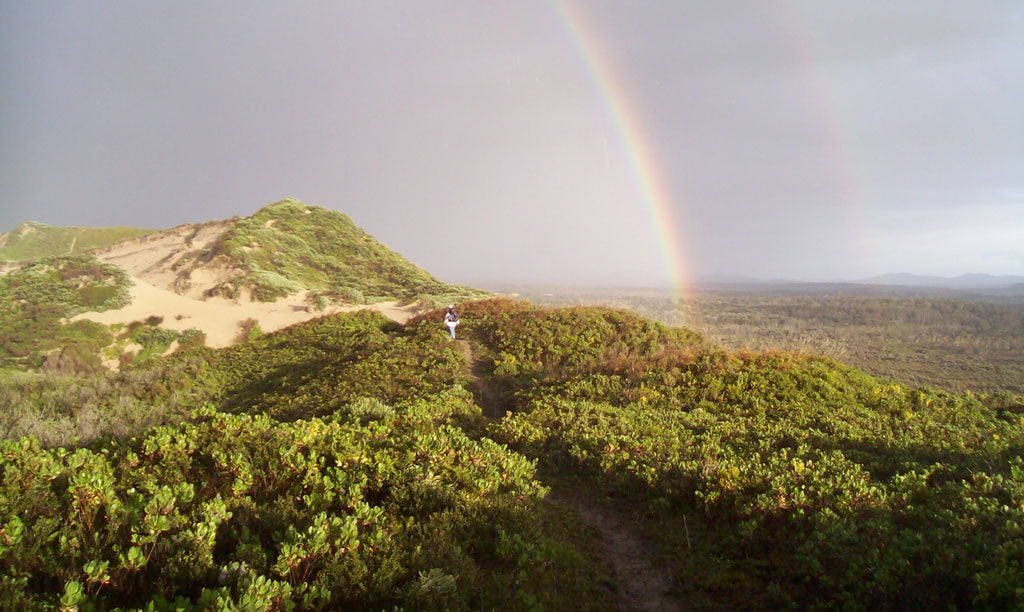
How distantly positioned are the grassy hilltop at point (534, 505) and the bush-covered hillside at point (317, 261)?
68.8ft

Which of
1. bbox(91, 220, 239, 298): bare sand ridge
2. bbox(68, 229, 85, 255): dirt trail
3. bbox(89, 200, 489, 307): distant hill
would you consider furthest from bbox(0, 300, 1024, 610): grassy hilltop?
bbox(68, 229, 85, 255): dirt trail

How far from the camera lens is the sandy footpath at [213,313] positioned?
23.6 m

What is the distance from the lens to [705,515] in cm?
561

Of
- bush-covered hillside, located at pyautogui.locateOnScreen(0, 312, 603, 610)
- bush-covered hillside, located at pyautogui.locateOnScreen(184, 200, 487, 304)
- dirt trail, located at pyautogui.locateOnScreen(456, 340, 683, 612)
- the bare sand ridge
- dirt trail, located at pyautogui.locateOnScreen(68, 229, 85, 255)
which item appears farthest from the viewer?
dirt trail, located at pyautogui.locateOnScreen(68, 229, 85, 255)

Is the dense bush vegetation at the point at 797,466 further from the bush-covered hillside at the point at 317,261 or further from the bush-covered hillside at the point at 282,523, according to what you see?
→ the bush-covered hillside at the point at 317,261

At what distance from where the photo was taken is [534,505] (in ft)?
18.0

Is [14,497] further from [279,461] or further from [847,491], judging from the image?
[847,491]

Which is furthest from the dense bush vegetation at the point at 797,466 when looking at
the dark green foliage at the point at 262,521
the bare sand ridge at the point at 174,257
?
the bare sand ridge at the point at 174,257

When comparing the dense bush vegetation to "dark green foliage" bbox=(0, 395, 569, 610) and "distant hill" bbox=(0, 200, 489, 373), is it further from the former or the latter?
"distant hill" bbox=(0, 200, 489, 373)

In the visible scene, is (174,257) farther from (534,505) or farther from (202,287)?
(534,505)

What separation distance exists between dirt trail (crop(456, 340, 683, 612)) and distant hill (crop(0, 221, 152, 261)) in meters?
Result: 59.7

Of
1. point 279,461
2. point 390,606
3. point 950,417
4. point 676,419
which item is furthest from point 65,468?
point 950,417

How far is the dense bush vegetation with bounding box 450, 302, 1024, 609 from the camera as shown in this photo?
3913mm

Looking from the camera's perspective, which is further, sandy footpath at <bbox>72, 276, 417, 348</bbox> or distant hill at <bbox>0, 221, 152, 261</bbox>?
distant hill at <bbox>0, 221, 152, 261</bbox>
